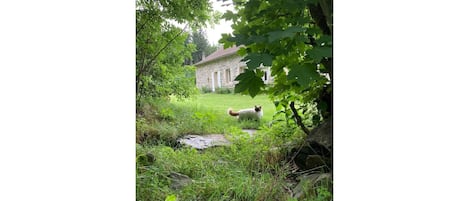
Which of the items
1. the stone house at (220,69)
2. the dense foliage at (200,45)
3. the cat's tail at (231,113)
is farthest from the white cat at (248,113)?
the dense foliage at (200,45)

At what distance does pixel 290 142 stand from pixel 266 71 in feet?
1.10

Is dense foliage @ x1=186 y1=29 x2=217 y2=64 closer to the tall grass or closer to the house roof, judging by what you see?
the house roof

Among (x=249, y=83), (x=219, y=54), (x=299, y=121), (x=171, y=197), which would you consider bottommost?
(x=171, y=197)

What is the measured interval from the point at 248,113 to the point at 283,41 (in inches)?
11.7

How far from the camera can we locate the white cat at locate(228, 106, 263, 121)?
1.35 m

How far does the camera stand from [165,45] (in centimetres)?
128

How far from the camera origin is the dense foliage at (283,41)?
4.00ft

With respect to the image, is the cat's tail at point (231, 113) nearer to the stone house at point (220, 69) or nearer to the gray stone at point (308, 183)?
the stone house at point (220, 69)

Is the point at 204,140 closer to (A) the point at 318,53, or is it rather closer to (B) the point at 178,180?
(B) the point at 178,180

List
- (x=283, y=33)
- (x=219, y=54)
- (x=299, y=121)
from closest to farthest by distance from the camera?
(x=283, y=33), (x=219, y=54), (x=299, y=121)

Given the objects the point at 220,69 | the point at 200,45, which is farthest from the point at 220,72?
the point at 200,45

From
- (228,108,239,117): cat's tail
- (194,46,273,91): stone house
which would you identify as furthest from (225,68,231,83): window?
(228,108,239,117): cat's tail
